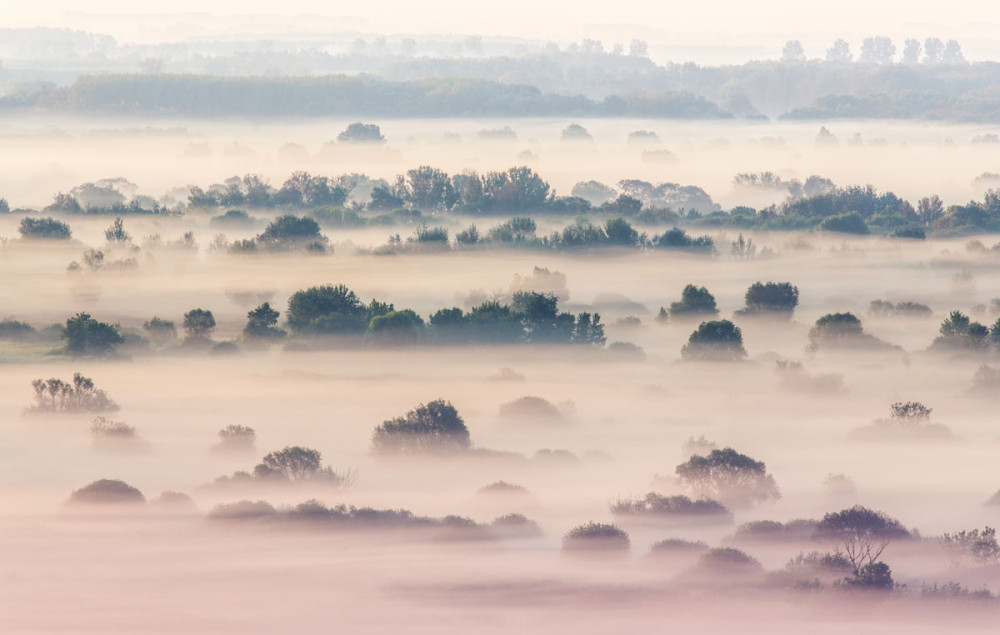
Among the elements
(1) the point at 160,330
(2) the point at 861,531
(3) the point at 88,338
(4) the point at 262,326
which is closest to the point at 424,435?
(2) the point at 861,531

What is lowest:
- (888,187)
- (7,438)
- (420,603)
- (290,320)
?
(420,603)

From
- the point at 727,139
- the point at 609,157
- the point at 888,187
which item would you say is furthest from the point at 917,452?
the point at 727,139

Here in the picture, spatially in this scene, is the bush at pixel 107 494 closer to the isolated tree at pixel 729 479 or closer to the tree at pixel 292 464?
the tree at pixel 292 464

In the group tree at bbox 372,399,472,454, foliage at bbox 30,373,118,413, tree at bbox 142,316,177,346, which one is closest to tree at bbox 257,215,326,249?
tree at bbox 142,316,177,346

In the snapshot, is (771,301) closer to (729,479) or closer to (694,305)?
(694,305)

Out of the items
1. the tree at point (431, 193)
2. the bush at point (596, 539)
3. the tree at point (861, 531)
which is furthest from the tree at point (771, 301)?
the tree at point (431, 193)

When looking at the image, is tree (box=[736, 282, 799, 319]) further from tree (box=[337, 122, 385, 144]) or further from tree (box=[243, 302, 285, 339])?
tree (box=[337, 122, 385, 144])

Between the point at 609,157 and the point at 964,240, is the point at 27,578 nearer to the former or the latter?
the point at 964,240
